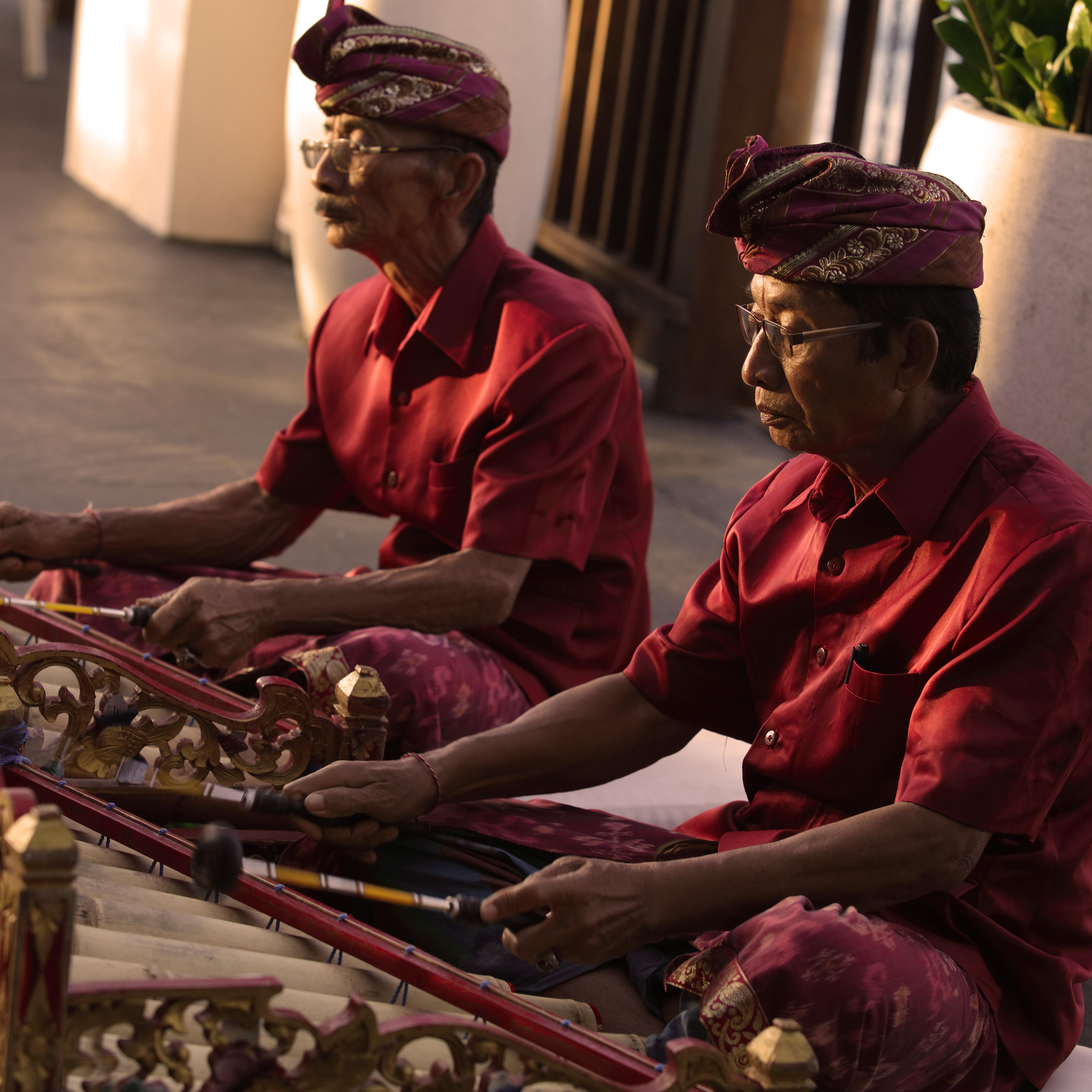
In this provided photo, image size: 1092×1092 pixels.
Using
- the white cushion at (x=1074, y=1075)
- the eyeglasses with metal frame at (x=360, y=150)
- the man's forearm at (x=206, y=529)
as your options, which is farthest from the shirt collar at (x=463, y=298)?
the white cushion at (x=1074, y=1075)

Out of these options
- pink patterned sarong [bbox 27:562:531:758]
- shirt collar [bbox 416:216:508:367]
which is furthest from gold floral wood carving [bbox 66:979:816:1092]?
shirt collar [bbox 416:216:508:367]

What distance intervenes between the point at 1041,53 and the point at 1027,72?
106 mm

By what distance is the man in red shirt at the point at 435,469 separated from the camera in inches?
90.5

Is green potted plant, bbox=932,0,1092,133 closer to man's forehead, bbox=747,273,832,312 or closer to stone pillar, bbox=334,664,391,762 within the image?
man's forehead, bbox=747,273,832,312

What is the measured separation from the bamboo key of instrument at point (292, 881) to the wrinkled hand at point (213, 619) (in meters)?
0.64

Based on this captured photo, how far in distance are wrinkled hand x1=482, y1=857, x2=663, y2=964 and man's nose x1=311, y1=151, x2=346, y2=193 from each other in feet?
4.34

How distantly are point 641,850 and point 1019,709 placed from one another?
53 centimetres

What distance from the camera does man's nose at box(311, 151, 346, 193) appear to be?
2.45 m

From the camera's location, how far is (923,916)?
1562mm

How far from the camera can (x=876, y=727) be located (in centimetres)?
161

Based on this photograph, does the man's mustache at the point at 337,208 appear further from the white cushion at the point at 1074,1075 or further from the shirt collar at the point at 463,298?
the white cushion at the point at 1074,1075

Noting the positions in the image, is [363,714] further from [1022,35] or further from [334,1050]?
[1022,35]

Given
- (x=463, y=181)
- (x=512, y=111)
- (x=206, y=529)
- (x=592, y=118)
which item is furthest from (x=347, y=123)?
(x=592, y=118)

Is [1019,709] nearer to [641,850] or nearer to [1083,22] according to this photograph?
[641,850]
